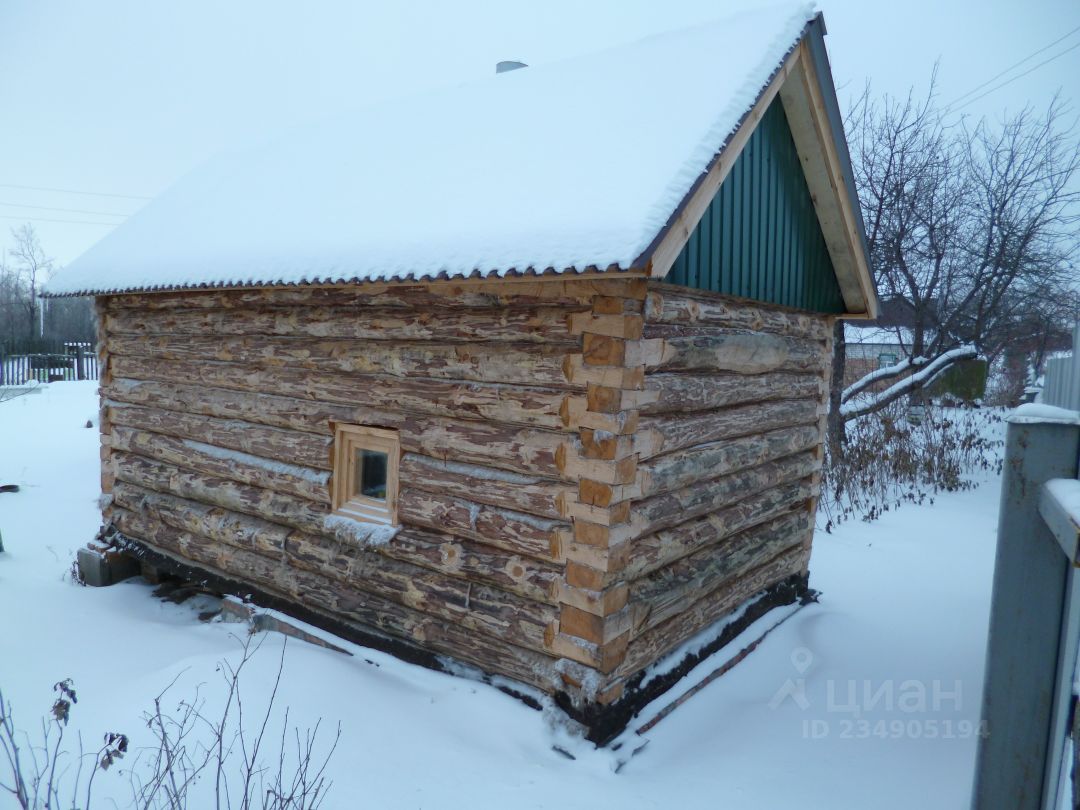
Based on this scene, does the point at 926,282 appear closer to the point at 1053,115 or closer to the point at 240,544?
the point at 1053,115

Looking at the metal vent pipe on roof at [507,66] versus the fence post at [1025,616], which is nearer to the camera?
the fence post at [1025,616]

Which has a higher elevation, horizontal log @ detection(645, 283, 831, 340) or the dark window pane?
horizontal log @ detection(645, 283, 831, 340)

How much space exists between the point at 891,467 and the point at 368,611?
36.6 ft

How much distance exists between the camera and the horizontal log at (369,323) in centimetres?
413

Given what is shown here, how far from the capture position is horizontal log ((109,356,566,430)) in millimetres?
4191

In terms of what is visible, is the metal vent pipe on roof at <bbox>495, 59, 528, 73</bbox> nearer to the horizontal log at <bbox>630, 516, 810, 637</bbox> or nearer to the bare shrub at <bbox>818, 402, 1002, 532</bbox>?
the horizontal log at <bbox>630, 516, 810, 637</bbox>

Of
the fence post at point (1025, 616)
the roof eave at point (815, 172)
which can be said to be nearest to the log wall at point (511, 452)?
the roof eave at point (815, 172)

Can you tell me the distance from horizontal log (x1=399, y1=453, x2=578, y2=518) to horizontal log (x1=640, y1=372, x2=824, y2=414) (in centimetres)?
77

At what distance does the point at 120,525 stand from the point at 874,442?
12.3m

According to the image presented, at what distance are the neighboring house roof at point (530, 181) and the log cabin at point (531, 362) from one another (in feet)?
0.09

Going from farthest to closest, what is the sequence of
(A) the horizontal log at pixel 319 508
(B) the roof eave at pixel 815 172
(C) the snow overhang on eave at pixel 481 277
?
(A) the horizontal log at pixel 319 508 → (B) the roof eave at pixel 815 172 → (C) the snow overhang on eave at pixel 481 277

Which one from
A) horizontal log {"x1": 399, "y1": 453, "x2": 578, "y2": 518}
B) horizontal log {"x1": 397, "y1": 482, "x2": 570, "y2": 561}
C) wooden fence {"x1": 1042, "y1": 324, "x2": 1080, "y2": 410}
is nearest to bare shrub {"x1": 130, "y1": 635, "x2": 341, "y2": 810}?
horizontal log {"x1": 397, "y1": 482, "x2": 570, "y2": 561}

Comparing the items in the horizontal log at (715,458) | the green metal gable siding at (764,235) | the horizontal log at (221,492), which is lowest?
the horizontal log at (221,492)

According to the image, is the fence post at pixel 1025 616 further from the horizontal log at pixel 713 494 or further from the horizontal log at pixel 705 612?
the horizontal log at pixel 705 612
